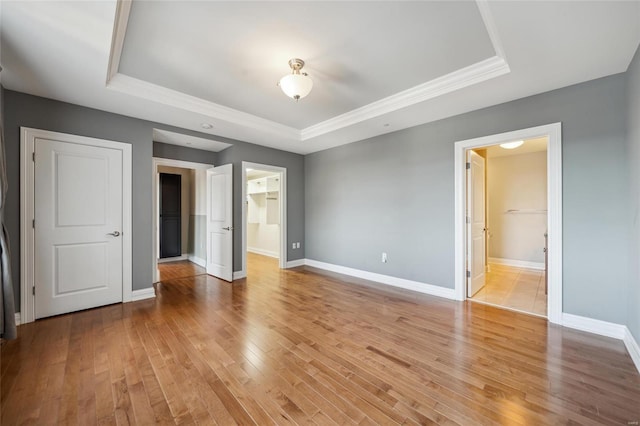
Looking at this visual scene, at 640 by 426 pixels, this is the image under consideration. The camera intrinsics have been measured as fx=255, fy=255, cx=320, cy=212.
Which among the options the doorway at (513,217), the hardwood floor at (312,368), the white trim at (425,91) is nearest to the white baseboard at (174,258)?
the hardwood floor at (312,368)

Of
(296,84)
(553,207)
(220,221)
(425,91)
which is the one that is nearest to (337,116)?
(425,91)

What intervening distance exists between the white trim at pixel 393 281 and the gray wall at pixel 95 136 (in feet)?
7.83

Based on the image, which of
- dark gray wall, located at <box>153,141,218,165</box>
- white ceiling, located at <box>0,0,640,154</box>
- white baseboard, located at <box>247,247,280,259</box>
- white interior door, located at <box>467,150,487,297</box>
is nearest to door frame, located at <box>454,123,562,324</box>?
white ceiling, located at <box>0,0,640,154</box>

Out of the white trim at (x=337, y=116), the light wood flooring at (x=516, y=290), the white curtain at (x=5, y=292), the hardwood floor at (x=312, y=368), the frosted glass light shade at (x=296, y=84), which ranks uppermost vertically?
the white trim at (x=337, y=116)

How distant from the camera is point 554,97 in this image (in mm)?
2822

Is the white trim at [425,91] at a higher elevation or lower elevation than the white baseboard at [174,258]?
higher

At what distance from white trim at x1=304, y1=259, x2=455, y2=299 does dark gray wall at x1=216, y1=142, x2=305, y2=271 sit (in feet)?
2.72

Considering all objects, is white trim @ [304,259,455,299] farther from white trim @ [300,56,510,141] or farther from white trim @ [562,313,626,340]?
white trim @ [300,56,510,141]

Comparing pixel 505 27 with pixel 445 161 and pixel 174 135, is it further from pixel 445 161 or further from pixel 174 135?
pixel 174 135

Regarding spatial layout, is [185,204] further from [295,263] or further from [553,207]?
[553,207]

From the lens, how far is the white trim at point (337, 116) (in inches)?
81.5

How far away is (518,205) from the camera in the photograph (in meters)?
5.91

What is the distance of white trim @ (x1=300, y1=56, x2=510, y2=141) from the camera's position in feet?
8.33

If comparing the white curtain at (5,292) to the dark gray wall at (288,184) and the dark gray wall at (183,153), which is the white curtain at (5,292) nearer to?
the dark gray wall at (183,153)
